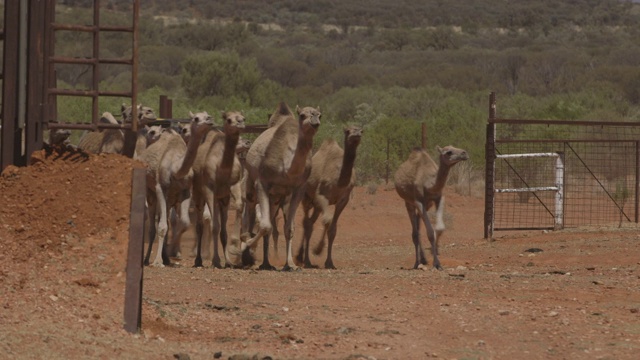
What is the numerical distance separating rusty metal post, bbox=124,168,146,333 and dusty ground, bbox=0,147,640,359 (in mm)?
109

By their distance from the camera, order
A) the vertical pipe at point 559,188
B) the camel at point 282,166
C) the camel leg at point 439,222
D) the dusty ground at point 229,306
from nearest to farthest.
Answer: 1. the dusty ground at point 229,306
2. the camel at point 282,166
3. the camel leg at point 439,222
4. the vertical pipe at point 559,188

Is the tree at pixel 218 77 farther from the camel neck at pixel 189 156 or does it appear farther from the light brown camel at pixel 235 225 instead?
the camel neck at pixel 189 156

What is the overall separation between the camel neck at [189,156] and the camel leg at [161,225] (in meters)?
0.38

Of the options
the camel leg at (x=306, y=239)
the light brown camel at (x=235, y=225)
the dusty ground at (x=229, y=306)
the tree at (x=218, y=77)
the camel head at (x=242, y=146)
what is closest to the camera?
the dusty ground at (x=229, y=306)

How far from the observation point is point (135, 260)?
10.6 m

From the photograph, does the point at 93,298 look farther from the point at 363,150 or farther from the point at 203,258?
the point at 363,150

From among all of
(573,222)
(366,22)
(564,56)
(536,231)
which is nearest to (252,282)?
(536,231)

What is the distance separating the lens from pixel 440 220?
1847 centimetres

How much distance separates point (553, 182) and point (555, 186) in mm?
5542

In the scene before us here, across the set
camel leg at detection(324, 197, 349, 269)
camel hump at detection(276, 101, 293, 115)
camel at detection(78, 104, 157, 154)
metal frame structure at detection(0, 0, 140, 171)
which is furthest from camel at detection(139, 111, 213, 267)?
metal frame structure at detection(0, 0, 140, 171)

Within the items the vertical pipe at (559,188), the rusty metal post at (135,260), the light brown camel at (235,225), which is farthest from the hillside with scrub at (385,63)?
the rusty metal post at (135,260)

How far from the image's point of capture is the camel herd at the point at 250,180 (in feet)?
58.6

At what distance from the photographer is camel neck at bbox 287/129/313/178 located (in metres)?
17.7

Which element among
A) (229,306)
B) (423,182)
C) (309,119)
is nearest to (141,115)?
(309,119)
